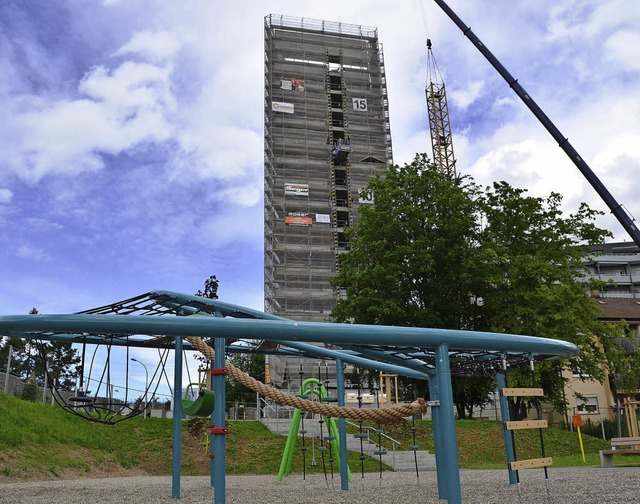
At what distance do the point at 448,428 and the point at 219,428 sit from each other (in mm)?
3007

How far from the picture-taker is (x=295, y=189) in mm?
60188

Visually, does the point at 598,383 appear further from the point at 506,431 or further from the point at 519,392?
the point at 519,392

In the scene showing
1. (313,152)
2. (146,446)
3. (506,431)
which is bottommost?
(146,446)

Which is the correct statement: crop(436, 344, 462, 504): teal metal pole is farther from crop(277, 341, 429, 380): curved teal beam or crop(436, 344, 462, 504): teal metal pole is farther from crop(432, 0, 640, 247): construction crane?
crop(432, 0, 640, 247): construction crane

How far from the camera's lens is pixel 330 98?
66750 millimetres

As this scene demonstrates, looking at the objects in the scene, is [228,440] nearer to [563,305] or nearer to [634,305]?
[563,305]

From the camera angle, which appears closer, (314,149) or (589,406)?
(589,406)

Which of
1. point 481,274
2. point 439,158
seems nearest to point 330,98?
point 439,158

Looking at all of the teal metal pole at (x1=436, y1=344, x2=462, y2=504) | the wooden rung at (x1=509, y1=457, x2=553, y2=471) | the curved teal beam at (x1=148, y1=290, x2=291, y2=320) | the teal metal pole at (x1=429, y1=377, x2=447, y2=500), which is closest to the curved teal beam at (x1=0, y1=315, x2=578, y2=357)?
the teal metal pole at (x1=436, y1=344, x2=462, y2=504)


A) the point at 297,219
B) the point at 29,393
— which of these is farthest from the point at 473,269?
the point at 297,219

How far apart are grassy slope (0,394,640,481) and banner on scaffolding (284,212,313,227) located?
33.5m

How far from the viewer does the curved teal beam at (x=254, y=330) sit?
266 inches

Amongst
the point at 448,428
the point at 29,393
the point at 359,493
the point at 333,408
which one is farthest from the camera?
the point at 29,393

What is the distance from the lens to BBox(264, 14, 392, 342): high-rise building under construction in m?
57.9
